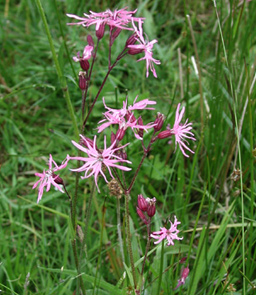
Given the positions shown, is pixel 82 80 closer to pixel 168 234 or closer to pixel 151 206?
pixel 151 206

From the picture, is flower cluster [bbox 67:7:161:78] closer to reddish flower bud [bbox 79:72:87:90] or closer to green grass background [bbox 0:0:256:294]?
reddish flower bud [bbox 79:72:87:90]

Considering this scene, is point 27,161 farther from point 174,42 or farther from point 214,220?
point 174,42

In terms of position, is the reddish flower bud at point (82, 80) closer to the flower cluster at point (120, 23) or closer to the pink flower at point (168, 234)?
the flower cluster at point (120, 23)

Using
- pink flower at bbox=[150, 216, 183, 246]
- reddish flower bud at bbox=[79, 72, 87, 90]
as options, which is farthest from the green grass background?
reddish flower bud at bbox=[79, 72, 87, 90]

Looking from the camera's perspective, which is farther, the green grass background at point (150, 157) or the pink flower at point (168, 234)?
the green grass background at point (150, 157)

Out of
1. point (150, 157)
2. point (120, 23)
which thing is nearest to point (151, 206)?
point (120, 23)

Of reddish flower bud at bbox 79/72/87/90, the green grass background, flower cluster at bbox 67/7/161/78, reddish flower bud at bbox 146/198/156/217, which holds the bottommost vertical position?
the green grass background

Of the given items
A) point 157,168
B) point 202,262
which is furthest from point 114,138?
point 157,168

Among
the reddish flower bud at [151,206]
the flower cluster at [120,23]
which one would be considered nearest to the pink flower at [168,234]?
the reddish flower bud at [151,206]
